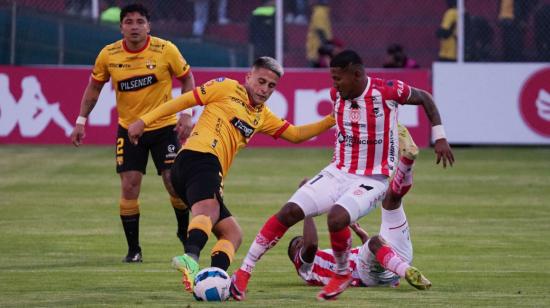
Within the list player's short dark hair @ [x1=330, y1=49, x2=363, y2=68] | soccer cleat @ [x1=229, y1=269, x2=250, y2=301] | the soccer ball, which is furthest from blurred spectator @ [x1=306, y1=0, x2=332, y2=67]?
the soccer ball

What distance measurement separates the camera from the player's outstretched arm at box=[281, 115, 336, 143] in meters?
10.4

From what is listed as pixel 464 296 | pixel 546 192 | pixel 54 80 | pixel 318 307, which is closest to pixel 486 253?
pixel 464 296

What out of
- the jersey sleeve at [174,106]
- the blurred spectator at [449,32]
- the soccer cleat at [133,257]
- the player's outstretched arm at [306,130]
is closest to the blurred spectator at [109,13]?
the blurred spectator at [449,32]

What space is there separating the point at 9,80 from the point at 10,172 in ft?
12.2

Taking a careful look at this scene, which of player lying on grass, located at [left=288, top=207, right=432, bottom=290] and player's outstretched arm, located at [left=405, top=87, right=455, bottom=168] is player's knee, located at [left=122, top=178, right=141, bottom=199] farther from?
player's outstretched arm, located at [left=405, top=87, right=455, bottom=168]

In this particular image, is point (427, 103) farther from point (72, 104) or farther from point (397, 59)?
point (397, 59)

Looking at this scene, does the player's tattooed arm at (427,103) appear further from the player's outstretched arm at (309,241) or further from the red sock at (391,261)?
the player's outstretched arm at (309,241)

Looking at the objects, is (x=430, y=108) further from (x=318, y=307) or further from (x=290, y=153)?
(x=290, y=153)

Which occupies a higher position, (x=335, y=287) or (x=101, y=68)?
(x=101, y=68)

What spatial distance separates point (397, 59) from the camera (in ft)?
77.2

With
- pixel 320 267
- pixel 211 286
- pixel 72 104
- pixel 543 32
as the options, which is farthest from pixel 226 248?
pixel 543 32

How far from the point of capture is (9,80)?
22562 millimetres

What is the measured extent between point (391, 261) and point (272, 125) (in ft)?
5.17

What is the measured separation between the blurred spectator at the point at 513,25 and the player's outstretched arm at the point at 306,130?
13.9m
